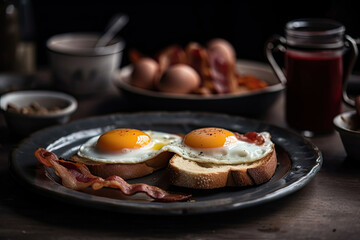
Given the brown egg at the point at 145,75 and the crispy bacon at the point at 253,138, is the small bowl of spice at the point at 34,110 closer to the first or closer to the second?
the brown egg at the point at 145,75

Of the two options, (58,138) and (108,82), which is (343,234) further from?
(108,82)

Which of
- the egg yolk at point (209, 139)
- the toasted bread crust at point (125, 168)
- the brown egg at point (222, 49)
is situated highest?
the brown egg at point (222, 49)

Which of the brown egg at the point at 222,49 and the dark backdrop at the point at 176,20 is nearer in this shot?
the brown egg at the point at 222,49

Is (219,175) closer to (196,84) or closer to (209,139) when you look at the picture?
(209,139)

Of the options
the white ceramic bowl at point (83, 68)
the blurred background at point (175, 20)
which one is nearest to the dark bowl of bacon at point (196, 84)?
the white ceramic bowl at point (83, 68)

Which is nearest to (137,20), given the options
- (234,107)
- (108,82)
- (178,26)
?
(178,26)

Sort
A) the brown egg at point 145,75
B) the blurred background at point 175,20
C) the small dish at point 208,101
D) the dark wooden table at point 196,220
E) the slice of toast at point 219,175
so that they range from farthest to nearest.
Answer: the blurred background at point 175,20 → the brown egg at point 145,75 → the small dish at point 208,101 → the slice of toast at point 219,175 → the dark wooden table at point 196,220

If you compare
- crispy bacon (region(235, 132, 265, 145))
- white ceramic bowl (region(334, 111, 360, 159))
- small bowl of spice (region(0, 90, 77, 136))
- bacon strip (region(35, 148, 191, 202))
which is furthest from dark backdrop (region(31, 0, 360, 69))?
bacon strip (region(35, 148, 191, 202))
